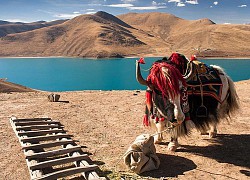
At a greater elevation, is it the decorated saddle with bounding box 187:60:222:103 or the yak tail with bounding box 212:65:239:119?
the decorated saddle with bounding box 187:60:222:103

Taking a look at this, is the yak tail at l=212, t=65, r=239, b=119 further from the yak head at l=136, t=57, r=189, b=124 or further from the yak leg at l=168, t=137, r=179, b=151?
the yak head at l=136, t=57, r=189, b=124

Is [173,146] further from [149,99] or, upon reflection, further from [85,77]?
[85,77]

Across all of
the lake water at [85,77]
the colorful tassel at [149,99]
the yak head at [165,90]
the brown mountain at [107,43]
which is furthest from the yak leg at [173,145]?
the brown mountain at [107,43]

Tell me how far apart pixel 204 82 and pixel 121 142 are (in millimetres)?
2111

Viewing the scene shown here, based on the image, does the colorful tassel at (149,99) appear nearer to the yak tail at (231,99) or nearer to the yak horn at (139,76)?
the yak horn at (139,76)

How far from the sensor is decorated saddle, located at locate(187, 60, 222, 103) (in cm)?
555

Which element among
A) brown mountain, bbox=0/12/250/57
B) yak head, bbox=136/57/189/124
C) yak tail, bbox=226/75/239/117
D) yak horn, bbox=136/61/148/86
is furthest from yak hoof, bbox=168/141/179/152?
brown mountain, bbox=0/12/250/57

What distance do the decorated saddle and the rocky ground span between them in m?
1.11

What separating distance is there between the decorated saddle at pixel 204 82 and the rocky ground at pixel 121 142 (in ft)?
3.65

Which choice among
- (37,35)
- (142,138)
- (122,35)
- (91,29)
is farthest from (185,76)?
(37,35)

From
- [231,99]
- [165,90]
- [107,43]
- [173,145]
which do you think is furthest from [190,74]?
[107,43]

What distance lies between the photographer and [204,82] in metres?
5.71

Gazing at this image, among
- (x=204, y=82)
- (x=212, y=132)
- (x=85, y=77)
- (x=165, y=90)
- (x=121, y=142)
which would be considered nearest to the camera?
(x=165, y=90)

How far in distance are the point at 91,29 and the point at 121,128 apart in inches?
4949
